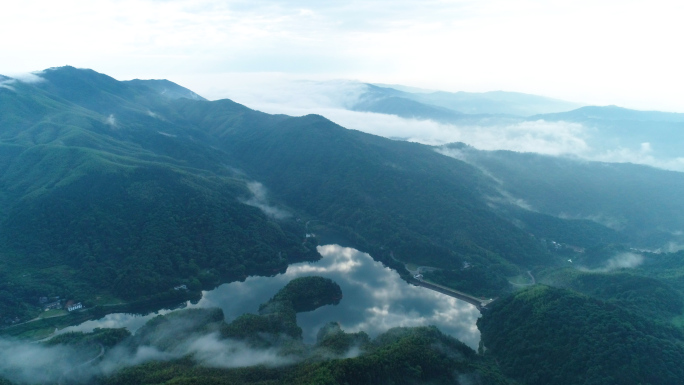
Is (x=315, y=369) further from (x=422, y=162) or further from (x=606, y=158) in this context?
(x=606, y=158)

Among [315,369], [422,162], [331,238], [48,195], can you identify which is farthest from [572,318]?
[48,195]

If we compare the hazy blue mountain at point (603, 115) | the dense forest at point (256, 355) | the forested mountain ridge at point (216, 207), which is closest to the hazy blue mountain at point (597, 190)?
the forested mountain ridge at point (216, 207)

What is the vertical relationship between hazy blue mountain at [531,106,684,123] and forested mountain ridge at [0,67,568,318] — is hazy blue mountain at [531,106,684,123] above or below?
above

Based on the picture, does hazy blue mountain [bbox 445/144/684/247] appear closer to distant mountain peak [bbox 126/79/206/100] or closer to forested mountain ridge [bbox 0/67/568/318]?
forested mountain ridge [bbox 0/67/568/318]

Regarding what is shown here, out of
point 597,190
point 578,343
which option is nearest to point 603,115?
point 597,190

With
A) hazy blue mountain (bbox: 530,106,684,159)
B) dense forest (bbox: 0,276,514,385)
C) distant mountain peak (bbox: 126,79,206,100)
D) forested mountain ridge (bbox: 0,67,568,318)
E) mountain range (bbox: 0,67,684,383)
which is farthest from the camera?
distant mountain peak (bbox: 126,79,206,100)

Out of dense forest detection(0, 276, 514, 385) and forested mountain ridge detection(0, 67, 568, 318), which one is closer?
dense forest detection(0, 276, 514, 385)

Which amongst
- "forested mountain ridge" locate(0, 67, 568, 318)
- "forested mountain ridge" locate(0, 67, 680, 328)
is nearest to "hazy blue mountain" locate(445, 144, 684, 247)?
"forested mountain ridge" locate(0, 67, 680, 328)

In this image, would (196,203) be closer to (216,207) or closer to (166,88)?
(216,207)

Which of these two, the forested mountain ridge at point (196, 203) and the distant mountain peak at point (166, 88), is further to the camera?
the distant mountain peak at point (166, 88)

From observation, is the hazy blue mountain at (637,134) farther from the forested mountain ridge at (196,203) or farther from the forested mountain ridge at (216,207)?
the forested mountain ridge at (196,203)

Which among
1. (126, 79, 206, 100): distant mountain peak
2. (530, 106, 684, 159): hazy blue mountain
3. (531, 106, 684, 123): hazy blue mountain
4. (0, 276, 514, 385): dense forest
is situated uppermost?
(126, 79, 206, 100): distant mountain peak
